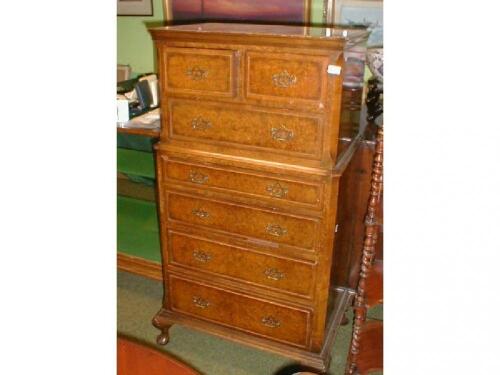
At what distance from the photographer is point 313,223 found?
1.84 metres

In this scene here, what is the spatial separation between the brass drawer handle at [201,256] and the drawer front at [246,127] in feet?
1.80

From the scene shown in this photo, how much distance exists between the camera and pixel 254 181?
189cm

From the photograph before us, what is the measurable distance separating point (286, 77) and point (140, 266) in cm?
179

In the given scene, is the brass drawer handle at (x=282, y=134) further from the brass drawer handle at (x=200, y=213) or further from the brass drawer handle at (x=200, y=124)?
the brass drawer handle at (x=200, y=213)

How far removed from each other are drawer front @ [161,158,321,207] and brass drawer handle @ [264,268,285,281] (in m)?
0.34

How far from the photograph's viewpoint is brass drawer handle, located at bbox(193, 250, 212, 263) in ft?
6.98

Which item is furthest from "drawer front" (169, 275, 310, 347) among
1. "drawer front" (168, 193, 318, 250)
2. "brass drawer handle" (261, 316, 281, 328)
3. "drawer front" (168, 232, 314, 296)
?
"drawer front" (168, 193, 318, 250)

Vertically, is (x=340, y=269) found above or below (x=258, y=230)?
below
